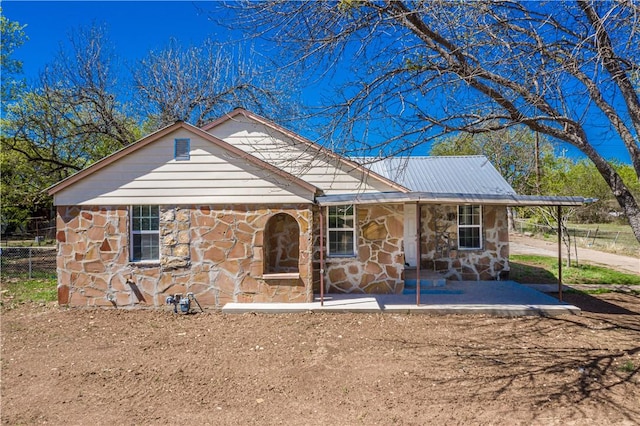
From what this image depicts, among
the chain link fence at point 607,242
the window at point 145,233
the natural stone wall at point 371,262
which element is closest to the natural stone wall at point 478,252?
the natural stone wall at point 371,262

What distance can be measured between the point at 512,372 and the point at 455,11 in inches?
202

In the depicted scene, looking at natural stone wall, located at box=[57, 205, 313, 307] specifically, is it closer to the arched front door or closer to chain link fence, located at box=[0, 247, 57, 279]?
the arched front door

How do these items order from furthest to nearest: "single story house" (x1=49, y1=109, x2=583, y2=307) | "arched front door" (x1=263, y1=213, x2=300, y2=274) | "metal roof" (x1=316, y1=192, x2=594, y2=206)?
"arched front door" (x1=263, y1=213, x2=300, y2=274)
"single story house" (x1=49, y1=109, x2=583, y2=307)
"metal roof" (x1=316, y1=192, x2=594, y2=206)

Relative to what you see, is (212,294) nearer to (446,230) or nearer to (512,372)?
(512,372)

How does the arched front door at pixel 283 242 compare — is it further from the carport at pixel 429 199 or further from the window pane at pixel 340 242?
the carport at pixel 429 199

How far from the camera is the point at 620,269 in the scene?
14.6 metres

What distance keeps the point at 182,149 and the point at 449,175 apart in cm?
896

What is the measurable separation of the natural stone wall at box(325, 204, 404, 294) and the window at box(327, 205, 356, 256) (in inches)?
8.7

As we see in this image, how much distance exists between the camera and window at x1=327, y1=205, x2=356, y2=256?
32.0 ft

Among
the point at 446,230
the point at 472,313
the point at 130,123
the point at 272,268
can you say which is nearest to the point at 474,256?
the point at 446,230

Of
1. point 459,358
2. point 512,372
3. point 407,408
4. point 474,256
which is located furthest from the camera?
point 474,256

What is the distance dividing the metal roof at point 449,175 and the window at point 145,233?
618cm

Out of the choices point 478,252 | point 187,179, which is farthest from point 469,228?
point 187,179

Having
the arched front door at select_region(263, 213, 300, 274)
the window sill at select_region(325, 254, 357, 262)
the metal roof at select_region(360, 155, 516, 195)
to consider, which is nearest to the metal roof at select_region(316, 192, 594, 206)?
the arched front door at select_region(263, 213, 300, 274)
